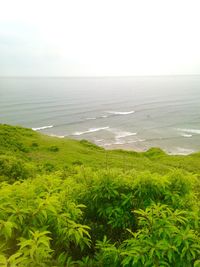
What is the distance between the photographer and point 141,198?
23.7 feet

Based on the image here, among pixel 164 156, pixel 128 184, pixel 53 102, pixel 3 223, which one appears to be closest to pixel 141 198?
pixel 128 184

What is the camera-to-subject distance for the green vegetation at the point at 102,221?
509 cm

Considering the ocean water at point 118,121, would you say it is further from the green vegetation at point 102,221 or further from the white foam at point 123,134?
the green vegetation at point 102,221

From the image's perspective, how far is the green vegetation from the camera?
5.09 meters

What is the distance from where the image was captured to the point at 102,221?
732 centimetres

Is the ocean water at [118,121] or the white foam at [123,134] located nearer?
the ocean water at [118,121]

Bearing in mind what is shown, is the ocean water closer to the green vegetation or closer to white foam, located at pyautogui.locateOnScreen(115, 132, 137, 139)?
white foam, located at pyautogui.locateOnScreen(115, 132, 137, 139)

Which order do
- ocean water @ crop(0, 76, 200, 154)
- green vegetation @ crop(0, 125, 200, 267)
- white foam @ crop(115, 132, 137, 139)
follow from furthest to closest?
white foam @ crop(115, 132, 137, 139)
ocean water @ crop(0, 76, 200, 154)
green vegetation @ crop(0, 125, 200, 267)

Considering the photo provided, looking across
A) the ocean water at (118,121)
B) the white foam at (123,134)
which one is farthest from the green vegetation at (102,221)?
the white foam at (123,134)

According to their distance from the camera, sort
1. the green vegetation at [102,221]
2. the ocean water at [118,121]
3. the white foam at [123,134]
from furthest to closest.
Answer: the white foam at [123,134]
the ocean water at [118,121]
the green vegetation at [102,221]

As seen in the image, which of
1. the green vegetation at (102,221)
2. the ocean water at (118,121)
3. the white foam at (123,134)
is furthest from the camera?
the white foam at (123,134)

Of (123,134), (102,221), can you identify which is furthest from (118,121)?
(102,221)

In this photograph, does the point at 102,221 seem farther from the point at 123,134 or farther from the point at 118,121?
the point at 118,121

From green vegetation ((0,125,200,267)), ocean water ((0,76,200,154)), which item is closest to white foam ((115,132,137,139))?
ocean water ((0,76,200,154))
